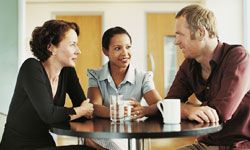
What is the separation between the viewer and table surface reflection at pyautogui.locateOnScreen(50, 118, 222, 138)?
1391mm

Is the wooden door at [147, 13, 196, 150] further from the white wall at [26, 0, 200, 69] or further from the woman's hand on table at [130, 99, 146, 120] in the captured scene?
the woman's hand on table at [130, 99, 146, 120]

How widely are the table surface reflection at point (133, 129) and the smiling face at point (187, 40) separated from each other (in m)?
0.39

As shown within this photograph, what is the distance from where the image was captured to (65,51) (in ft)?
6.79

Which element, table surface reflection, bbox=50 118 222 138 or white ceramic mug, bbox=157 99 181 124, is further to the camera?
white ceramic mug, bbox=157 99 181 124

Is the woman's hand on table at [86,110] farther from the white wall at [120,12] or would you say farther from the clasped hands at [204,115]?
the white wall at [120,12]

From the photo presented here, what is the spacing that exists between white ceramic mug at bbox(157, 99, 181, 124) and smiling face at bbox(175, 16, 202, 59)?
40 centimetres

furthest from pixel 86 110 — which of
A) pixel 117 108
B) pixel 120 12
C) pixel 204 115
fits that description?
pixel 120 12

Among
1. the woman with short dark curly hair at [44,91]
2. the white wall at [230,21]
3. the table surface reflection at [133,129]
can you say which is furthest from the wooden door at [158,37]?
the table surface reflection at [133,129]

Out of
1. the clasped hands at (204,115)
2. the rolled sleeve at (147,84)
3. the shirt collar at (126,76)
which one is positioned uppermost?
the shirt collar at (126,76)

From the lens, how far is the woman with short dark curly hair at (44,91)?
1.78 meters

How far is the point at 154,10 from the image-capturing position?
5.95 meters

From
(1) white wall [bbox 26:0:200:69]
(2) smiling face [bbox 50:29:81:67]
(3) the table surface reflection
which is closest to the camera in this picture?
(3) the table surface reflection

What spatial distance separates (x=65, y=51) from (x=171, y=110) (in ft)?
2.42

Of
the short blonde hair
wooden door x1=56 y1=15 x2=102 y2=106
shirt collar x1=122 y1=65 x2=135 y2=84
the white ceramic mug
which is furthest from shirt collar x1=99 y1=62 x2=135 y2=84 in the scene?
wooden door x1=56 y1=15 x2=102 y2=106
